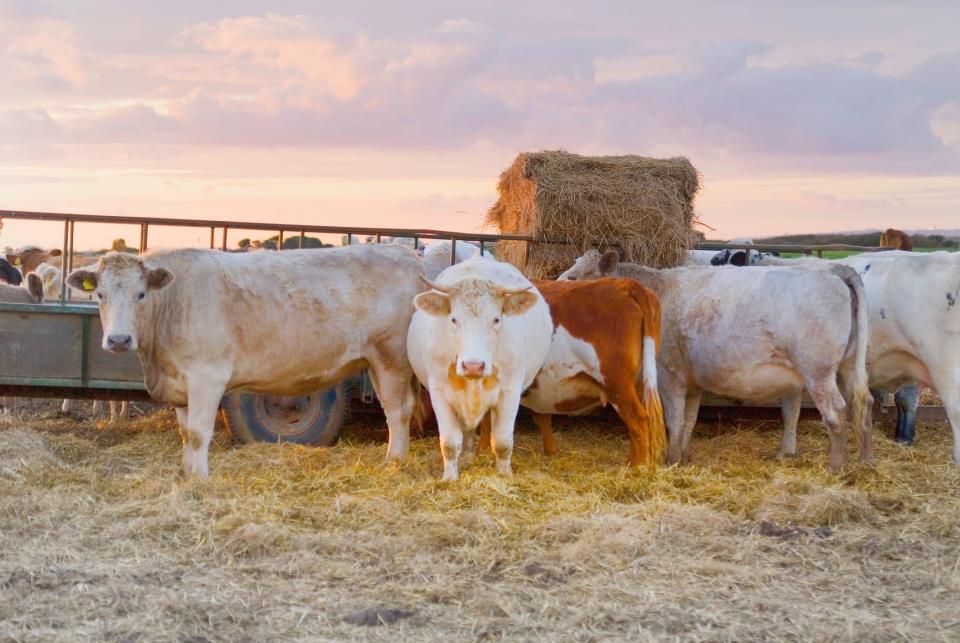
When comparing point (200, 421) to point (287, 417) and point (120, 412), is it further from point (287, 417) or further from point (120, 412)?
point (120, 412)

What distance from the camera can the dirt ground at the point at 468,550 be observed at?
4.84 metres

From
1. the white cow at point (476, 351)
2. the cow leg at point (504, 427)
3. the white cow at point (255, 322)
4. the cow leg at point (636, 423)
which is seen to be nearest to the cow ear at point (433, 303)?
the white cow at point (476, 351)

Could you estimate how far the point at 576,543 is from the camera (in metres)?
5.91

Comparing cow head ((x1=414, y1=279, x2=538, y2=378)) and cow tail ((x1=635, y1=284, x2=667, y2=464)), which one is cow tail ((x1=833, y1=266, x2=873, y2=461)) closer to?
cow tail ((x1=635, y1=284, x2=667, y2=464))

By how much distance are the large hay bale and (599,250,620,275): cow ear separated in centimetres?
49

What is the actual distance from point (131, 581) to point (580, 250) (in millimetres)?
5936

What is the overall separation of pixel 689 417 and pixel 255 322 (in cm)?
365

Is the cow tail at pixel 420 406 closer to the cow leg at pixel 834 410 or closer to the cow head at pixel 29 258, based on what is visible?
the cow leg at pixel 834 410

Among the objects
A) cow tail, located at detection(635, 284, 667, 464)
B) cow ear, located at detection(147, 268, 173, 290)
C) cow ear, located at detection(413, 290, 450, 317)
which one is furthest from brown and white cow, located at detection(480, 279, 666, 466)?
cow ear, located at detection(147, 268, 173, 290)

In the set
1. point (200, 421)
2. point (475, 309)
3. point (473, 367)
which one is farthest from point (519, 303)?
point (200, 421)

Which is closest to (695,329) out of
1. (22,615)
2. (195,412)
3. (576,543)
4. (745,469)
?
(745,469)

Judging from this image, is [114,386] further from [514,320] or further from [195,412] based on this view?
[514,320]

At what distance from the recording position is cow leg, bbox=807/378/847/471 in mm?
8117

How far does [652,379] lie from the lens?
26.8 feet
